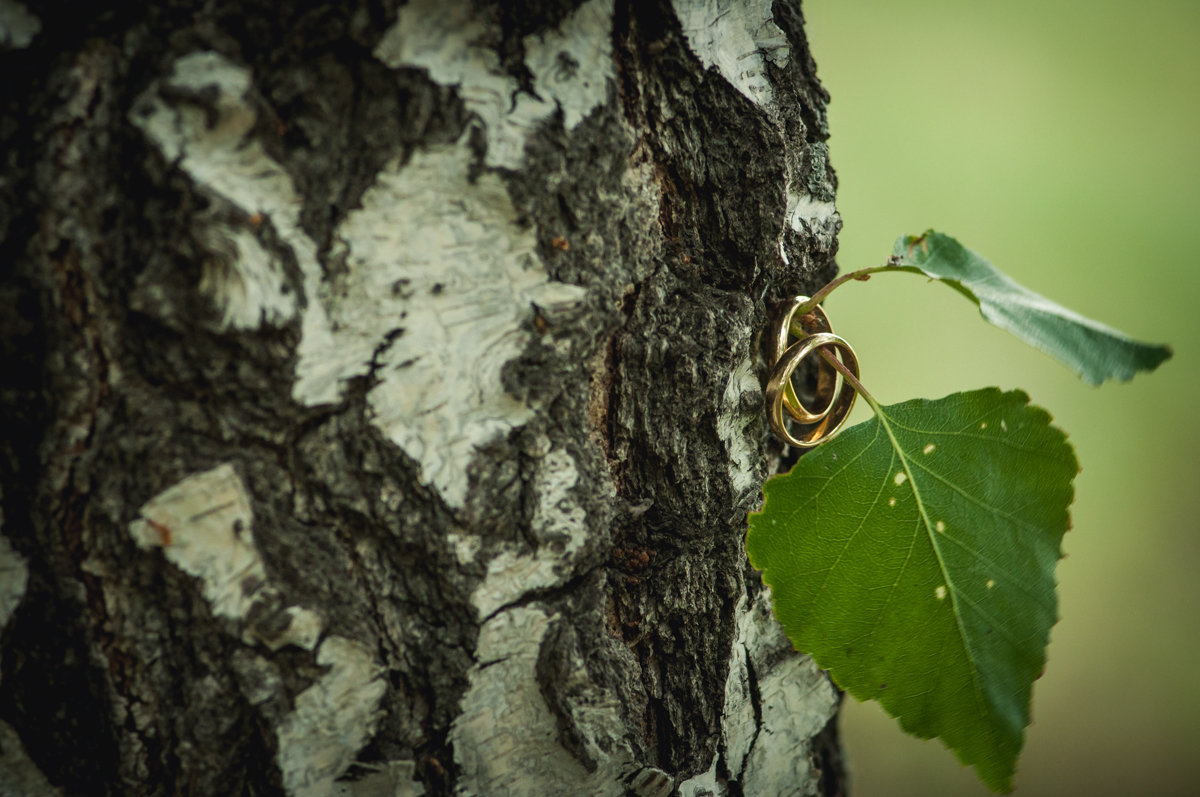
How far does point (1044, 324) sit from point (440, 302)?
1.84 ft

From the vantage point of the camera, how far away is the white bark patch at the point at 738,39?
0.65 meters

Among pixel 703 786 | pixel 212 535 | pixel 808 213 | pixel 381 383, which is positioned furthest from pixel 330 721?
pixel 808 213

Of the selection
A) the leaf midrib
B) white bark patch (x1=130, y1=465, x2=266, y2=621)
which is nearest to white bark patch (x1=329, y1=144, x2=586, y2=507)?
white bark patch (x1=130, y1=465, x2=266, y2=621)

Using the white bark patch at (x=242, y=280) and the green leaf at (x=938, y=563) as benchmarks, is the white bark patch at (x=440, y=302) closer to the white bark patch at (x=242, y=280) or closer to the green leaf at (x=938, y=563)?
the white bark patch at (x=242, y=280)

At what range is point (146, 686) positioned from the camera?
56 cm

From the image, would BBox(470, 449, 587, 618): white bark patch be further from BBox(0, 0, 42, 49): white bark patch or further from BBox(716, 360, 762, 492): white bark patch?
BBox(0, 0, 42, 49): white bark patch

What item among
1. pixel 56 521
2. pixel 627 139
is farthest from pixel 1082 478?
pixel 56 521

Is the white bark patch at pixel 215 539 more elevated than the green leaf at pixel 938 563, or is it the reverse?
the white bark patch at pixel 215 539

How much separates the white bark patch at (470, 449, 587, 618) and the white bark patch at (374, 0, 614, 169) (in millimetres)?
261

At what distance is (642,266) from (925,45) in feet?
7.16

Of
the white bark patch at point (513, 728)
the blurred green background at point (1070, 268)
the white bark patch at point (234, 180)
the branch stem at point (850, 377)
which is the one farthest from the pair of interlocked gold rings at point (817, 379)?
the blurred green background at point (1070, 268)

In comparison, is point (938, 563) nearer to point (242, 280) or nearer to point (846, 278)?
point (846, 278)

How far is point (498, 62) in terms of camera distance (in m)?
0.56

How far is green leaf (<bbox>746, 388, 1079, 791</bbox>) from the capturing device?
26.0 inches
